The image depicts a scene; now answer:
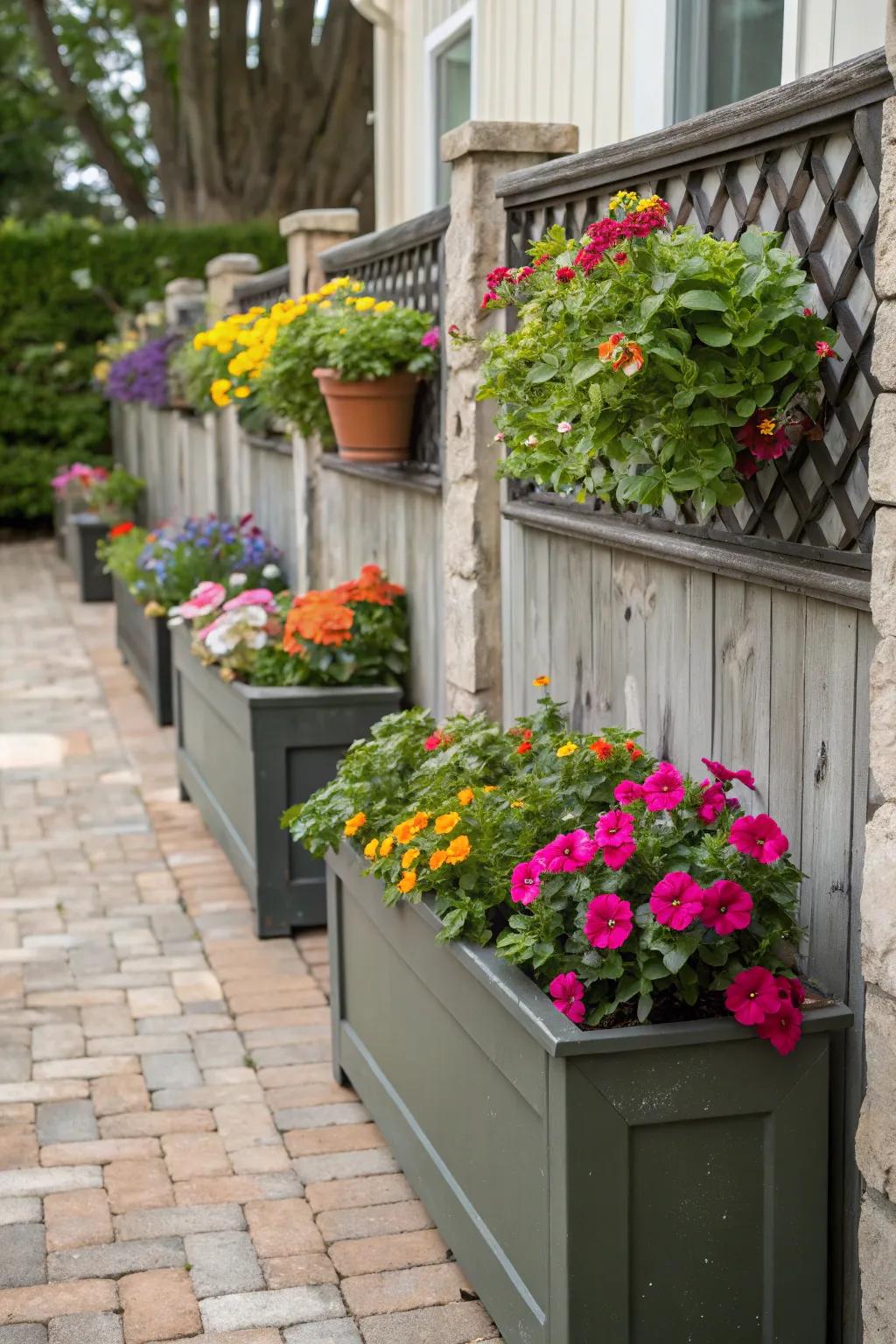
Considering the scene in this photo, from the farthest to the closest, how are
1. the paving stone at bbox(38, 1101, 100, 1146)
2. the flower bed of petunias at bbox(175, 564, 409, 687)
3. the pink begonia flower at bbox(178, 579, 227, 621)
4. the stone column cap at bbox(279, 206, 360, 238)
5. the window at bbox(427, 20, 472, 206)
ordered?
the window at bbox(427, 20, 472, 206) → the stone column cap at bbox(279, 206, 360, 238) → the pink begonia flower at bbox(178, 579, 227, 621) → the flower bed of petunias at bbox(175, 564, 409, 687) → the paving stone at bbox(38, 1101, 100, 1146)

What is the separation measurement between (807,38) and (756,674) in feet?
5.77

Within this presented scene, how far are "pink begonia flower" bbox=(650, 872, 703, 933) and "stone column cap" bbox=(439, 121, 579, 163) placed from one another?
7.12ft

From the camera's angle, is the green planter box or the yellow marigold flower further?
the yellow marigold flower

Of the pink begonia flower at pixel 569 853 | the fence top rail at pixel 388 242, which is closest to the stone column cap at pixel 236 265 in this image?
the fence top rail at pixel 388 242

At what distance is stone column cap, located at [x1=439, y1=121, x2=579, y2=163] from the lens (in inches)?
149

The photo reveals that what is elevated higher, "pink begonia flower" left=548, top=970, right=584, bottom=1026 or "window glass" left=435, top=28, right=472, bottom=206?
"window glass" left=435, top=28, right=472, bottom=206

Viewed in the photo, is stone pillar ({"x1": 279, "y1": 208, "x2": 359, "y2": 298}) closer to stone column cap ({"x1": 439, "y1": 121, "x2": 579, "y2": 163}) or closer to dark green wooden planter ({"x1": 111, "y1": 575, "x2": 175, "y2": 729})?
dark green wooden planter ({"x1": 111, "y1": 575, "x2": 175, "y2": 729})

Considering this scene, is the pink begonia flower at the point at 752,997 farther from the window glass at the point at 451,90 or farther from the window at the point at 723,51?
the window glass at the point at 451,90

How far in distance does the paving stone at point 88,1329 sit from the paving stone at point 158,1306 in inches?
0.8

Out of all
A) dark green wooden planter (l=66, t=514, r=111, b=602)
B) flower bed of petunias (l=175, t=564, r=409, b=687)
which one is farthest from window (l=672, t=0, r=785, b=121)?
dark green wooden planter (l=66, t=514, r=111, b=602)

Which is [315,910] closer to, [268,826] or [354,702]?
[268,826]

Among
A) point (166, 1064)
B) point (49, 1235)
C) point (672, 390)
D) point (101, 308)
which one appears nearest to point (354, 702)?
point (166, 1064)

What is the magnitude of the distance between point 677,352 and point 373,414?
2.58 m

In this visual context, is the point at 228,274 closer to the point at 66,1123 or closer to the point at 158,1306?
the point at 66,1123
